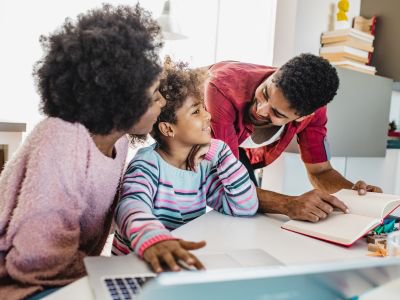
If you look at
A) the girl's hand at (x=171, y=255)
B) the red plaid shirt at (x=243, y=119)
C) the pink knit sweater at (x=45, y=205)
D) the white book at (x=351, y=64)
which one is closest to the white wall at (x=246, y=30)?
the white book at (x=351, y=64)

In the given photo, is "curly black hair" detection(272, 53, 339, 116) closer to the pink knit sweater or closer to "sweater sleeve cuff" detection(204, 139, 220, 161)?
"sweater sleeve cuff" detection(204, 139, 220, 161)

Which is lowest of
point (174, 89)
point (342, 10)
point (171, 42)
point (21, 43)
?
point (174, 89)

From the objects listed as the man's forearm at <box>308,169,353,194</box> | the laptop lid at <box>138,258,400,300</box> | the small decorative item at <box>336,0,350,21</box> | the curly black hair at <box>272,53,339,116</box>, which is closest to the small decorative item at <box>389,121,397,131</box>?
the small decorative item at <box>336,0,350,21</box>

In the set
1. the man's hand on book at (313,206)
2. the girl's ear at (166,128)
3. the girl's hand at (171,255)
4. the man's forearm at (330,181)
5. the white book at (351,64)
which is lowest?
the man's forearm at (330,181)

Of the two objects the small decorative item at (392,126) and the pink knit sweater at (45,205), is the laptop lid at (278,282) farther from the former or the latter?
the small decorative item at (392,126)

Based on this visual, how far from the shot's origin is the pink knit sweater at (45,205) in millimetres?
645

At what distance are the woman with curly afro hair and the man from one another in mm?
521

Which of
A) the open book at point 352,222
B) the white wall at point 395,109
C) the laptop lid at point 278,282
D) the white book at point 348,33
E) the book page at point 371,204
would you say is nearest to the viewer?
the laptop lid at point 278,282

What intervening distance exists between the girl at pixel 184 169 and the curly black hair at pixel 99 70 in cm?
20

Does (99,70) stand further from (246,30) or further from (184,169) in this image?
(246,30)

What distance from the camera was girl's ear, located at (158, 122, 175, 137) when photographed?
1026 mm

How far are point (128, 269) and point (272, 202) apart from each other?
24.1 inches

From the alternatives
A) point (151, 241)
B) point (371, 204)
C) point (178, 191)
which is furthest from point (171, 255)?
point (371, 204)

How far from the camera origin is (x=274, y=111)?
1.30 m
